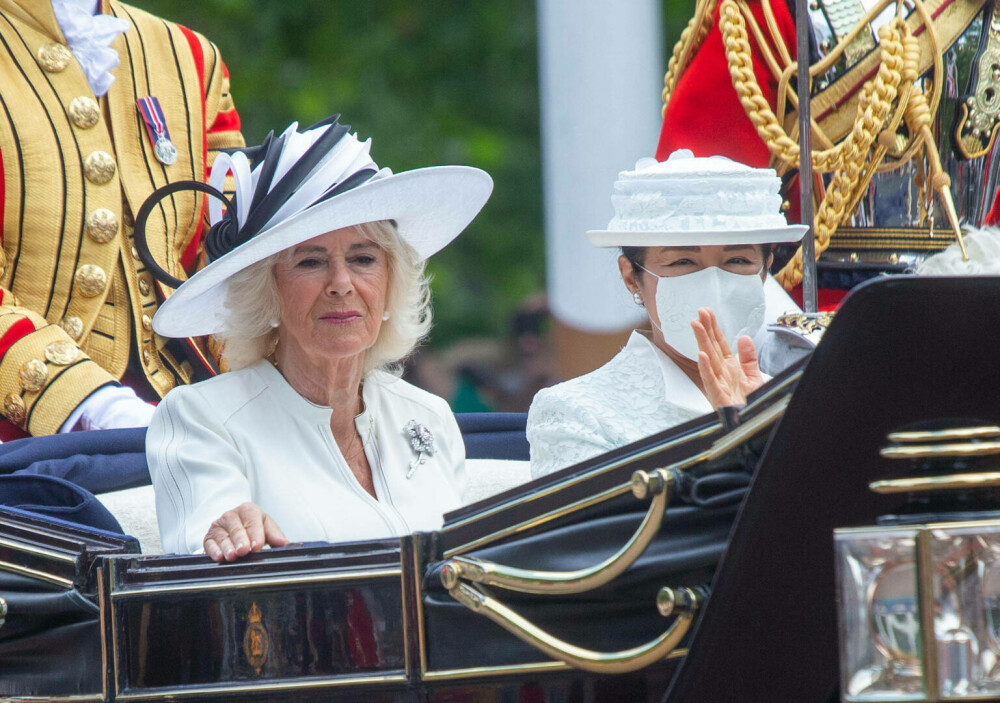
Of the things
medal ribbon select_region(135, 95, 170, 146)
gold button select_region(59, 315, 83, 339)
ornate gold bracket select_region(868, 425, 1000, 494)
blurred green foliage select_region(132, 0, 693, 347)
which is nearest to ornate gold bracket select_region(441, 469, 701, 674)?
ornate gold bracket select_region(868, 425, 1000, 494)

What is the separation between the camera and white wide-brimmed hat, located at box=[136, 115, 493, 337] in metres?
2.29

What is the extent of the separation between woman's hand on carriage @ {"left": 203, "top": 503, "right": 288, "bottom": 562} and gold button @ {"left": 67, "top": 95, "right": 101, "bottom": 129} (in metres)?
1.35

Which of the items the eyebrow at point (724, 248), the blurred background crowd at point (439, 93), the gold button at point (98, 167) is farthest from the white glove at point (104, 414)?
the blurred background crowd at point (439, 93)

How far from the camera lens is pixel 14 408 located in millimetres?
2885

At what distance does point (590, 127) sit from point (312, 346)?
2046mm

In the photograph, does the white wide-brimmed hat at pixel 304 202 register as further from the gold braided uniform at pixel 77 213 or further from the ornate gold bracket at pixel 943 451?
the ornate gold bracket at pixel 943 451

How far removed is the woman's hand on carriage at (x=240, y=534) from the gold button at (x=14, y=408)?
0.99 meters

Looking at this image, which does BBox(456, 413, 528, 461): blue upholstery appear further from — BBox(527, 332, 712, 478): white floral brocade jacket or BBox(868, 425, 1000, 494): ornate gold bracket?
BBox(868, 425, 1000, 494): ornate gold bracket

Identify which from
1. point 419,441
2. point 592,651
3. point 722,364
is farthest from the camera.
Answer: point 419,441

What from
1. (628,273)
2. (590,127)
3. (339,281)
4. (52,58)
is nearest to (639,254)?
(628,273)

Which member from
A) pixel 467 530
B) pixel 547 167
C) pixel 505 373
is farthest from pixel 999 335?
pixel 505 373

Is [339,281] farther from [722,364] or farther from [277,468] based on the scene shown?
[722,364]

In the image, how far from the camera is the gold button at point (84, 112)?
10.2 feet

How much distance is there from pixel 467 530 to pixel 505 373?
4620 mm
